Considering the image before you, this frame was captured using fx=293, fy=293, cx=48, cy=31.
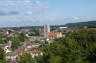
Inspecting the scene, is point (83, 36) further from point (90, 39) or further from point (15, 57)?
point (15, 57)

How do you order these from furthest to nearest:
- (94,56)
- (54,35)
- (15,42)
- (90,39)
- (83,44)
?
(54,35) < (15,42) < (90,39) < (83,44) < (94,56)

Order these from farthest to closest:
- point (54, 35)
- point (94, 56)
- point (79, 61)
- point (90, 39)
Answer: point (54, 35) → point (90, 39) → point (94, 56) → point (79, 61)

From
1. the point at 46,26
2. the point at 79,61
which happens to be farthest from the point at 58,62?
the point at 46,26

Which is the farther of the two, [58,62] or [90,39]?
[90,39]

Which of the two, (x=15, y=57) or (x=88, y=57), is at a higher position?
(x=88, y=57)

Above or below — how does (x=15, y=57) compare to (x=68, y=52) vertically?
below

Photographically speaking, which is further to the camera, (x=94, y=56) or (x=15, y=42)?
(x=15, y=42)

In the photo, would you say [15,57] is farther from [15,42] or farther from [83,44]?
[15,42]

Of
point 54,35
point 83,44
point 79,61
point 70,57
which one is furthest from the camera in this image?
point 54,35

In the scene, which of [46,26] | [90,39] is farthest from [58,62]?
[46,26]
